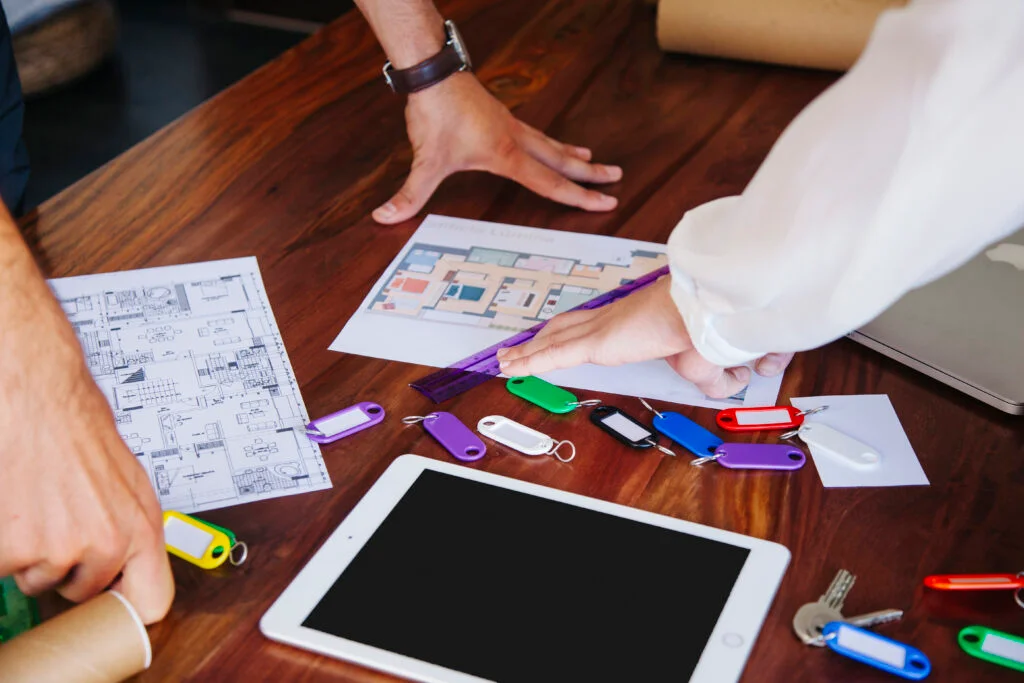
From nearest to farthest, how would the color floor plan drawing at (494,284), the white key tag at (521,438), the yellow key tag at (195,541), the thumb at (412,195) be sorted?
the yellow key tag at (195,541)
the white key tag at (521,438)
the color floor plan drawing at (494,284)
the thumb at (412,195)

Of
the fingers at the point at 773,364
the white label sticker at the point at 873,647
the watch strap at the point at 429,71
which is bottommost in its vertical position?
the fingers at the point at 773,364

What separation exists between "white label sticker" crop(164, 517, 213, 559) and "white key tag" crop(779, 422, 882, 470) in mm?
490

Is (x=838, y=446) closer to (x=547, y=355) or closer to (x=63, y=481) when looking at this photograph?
(x=547, y=355)

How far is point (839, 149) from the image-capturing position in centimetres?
76

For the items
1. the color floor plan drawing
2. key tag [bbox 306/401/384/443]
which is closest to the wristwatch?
the color floor plan drawing

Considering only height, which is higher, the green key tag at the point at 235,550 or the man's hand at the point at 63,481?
the man's hand at the point at 63,481

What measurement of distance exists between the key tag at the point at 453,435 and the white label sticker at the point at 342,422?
1.5 inches

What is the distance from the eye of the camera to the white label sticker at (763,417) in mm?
928

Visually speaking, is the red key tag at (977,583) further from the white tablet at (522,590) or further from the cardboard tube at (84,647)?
the cardboard tube at (84,647)

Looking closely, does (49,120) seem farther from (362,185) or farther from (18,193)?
(362,185)

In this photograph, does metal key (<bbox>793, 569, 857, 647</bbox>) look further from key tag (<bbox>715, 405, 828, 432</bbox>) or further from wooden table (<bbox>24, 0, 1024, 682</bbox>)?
key tag (<bbox>715, 405, 828, 432</bbox>)

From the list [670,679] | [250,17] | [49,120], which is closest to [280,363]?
[670,679]

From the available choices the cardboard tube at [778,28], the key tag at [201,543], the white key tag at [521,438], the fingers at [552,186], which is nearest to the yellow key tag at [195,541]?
the key tag at [201,543]

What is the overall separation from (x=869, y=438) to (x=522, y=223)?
0.50m
